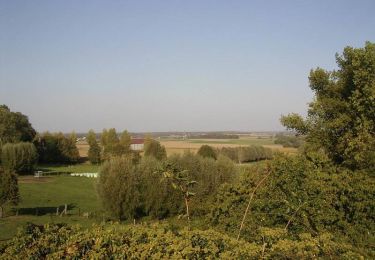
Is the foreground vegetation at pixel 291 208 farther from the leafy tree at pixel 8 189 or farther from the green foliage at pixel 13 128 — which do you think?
the green foliage at pixel 13 128

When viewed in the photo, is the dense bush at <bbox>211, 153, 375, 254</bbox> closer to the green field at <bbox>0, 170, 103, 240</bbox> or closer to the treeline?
the green field at <bbox>0, 170, 103, 240</bbox>

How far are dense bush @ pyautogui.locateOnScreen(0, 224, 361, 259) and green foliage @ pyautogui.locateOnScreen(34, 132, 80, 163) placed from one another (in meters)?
102

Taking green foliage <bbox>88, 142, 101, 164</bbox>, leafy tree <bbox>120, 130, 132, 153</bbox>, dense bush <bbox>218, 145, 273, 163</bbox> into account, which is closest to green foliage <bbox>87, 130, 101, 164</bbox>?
green foliage <bbox>88, 142, 101, 164</bbox>

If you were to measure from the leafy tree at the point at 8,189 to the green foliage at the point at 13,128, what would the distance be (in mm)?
54245

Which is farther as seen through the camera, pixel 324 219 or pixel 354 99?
pixel 354 99

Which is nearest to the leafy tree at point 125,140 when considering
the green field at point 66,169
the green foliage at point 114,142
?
the green foliage at point 114,142

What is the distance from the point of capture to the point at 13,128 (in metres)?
92.2

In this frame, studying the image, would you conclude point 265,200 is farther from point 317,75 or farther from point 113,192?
point 113,192

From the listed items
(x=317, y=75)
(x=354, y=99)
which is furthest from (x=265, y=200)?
(x=317, y=75)

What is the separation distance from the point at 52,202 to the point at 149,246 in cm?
4491

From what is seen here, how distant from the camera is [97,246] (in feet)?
22.4

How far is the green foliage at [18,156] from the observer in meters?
76.1

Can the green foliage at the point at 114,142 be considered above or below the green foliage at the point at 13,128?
below

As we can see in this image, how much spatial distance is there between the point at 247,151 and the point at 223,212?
314 ft
